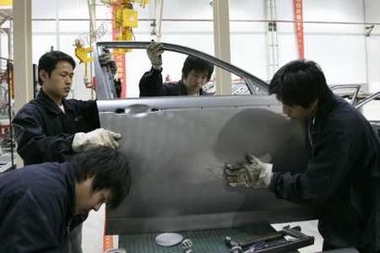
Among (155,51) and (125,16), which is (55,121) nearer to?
(155,51)

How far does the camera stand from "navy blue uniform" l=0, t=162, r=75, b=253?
3.12 feet

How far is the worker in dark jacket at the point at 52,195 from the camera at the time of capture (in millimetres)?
956

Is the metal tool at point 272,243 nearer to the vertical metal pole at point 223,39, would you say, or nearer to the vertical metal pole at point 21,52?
the vertical metal pole at point 223,39

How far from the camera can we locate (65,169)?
3.61 ft

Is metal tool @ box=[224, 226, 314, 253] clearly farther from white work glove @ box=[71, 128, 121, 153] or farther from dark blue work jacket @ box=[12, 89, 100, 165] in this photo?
dark blue work jacket @ box=[12, 89, 100, 165]

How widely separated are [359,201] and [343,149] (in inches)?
10.2

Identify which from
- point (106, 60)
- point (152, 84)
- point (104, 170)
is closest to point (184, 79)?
point (152, 84)

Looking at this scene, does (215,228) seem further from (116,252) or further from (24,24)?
(24,24)

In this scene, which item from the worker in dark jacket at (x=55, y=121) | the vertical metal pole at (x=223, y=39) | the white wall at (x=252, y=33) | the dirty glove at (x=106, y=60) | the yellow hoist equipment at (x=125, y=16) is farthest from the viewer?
the white wall at (x=252, y=33)

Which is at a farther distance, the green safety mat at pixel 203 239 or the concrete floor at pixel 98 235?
the concrete floor at pixel 98 235

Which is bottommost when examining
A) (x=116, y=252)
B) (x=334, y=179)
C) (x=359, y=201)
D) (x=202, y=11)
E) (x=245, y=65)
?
(x=116, y=252)

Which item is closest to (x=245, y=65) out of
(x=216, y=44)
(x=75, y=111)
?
(x=216, y=44)

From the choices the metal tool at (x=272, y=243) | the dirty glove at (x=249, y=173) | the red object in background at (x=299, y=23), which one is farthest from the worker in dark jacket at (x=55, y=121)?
the red object in background at (x=299, y=23)

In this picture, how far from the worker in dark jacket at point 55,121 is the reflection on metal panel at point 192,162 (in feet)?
0.50
